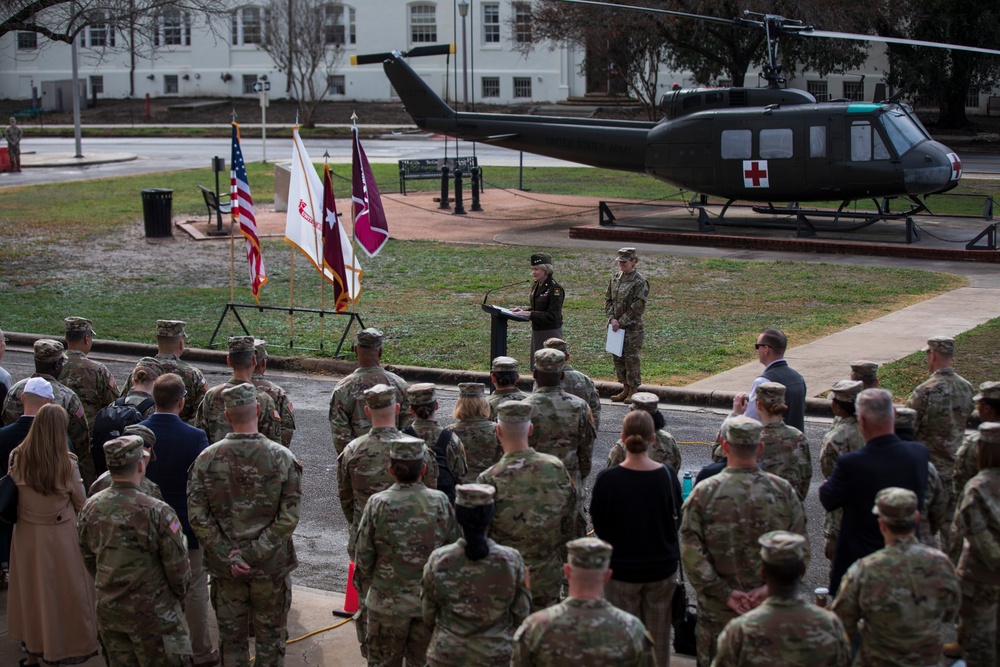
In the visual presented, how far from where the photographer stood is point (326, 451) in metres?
11.9

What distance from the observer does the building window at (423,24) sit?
6400cm

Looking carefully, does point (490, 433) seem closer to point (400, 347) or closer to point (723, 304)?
point (400, 347)

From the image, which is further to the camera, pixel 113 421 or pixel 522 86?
pixel 522 86

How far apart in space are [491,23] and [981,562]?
59.4m

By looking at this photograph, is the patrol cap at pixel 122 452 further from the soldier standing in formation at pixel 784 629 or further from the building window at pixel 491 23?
the building window at pixel 491 23

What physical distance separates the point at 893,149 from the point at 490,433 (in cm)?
1751

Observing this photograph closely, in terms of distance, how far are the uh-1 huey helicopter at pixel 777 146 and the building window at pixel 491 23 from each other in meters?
37.0

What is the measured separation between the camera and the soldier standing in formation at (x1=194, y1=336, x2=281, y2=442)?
8234 mm

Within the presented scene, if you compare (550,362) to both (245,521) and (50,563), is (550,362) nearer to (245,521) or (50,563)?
(245,521)

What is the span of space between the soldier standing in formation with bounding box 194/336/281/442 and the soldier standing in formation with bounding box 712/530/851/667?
4164 mm

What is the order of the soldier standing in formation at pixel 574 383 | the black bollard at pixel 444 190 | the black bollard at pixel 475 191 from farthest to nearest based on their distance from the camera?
the black bollard at pixel 444 190 → the black bollard at pixel 475 191 → the soldier standing in formation at pixel 574 383

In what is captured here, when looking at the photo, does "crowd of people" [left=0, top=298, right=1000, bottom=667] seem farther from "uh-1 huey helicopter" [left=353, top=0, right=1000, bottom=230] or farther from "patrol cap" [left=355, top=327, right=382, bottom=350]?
"uh-1 huey helicopter" [left=353, top=0, right=1000, bottom=230]

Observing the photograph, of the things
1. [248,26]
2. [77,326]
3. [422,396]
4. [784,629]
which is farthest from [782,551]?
[248,26]

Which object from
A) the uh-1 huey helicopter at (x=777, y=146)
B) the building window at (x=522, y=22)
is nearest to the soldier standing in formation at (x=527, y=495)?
the uh-1 huey helicopter at (x=777, y=146)
